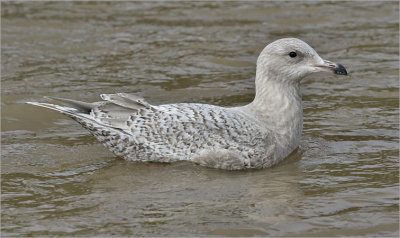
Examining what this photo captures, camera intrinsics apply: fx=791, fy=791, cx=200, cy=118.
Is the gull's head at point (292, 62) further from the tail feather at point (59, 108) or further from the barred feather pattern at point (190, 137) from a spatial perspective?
the tail feather at point (59, 108)

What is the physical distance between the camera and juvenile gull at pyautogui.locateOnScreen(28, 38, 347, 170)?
7762 millimetres

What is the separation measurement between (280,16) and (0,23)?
4.98 meters

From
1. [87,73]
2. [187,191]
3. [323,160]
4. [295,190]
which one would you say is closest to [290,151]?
[323,160]

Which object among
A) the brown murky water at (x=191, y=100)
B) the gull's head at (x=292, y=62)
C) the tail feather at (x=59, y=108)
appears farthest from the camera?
the gull's head at (x=292, y=62)

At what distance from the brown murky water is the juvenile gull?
17cm

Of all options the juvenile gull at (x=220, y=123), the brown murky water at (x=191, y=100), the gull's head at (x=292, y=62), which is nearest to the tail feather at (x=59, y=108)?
the juvenile gull at (x=220, y=123)

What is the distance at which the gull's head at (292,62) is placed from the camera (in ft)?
26.6

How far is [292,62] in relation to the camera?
8.12 metres

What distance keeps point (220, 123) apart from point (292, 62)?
1026mm

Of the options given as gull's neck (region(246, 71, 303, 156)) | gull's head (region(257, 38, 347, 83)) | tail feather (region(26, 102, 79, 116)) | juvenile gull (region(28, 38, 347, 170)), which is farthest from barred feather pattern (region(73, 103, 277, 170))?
gull's head (region(257, 38, 347, 83))

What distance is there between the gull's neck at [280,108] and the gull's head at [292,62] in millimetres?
80

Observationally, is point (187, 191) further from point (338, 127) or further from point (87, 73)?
point (87, 73)

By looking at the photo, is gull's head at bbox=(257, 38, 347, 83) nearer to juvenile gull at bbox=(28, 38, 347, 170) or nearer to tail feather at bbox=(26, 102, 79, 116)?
juvenile gull at bbox=(28, 38, 347, 170)

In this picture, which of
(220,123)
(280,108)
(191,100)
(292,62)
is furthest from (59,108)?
(191,100)
